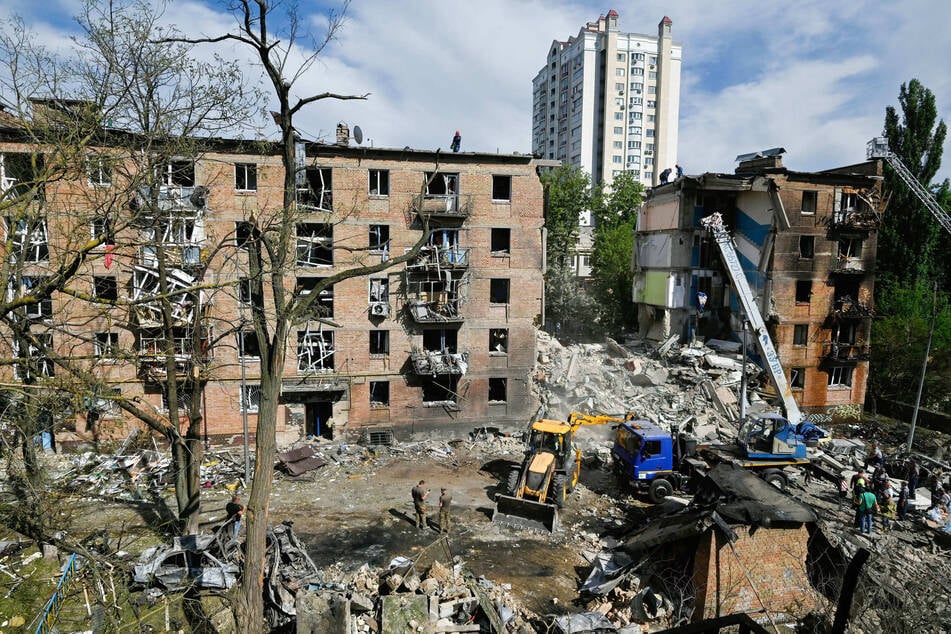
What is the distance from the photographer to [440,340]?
26.2 meters

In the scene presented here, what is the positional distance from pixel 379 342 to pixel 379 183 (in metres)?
7.24

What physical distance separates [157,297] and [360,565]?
1069 centimetres

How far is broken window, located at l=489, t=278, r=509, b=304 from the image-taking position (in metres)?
26.6

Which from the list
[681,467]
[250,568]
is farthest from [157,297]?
[681,467]

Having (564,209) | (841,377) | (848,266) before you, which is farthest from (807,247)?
(564,209)

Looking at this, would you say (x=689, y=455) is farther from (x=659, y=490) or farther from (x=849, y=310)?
(x=849, y=310)

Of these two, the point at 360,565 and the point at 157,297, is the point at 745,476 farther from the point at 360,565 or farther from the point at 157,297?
the point at 157,297

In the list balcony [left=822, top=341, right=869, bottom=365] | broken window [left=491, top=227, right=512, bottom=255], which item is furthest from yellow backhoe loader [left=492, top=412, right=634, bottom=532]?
balcony [left=822, top=341, right=869, bottom=365]

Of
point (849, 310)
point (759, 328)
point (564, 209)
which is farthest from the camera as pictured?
point (564, 209)

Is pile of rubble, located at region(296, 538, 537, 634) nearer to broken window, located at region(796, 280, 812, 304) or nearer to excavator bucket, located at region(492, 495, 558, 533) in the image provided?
excavator bucket, located at region(492, 495, 558, 533)

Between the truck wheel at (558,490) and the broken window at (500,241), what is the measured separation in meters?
11.6

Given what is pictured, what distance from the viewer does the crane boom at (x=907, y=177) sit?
3159 centimetres

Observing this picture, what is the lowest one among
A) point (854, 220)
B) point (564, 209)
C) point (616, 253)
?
point (616, 253)

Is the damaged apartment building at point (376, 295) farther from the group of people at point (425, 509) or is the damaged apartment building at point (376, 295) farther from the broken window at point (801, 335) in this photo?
the broken window at point (801, 335)
